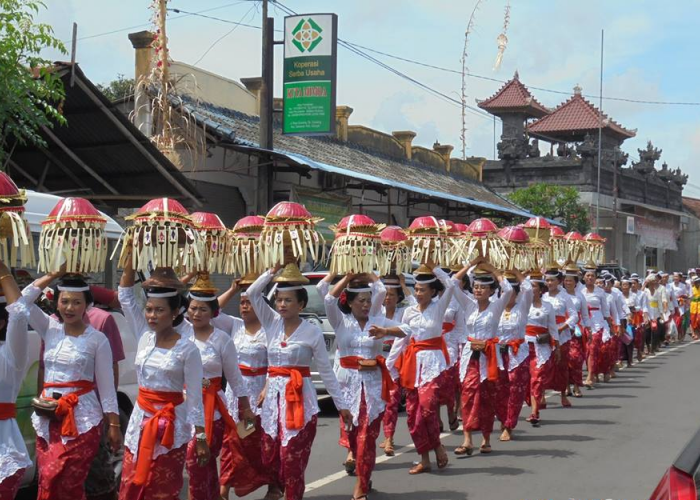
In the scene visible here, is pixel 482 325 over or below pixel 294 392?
over

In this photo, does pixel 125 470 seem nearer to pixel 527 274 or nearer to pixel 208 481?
pixel 208 481

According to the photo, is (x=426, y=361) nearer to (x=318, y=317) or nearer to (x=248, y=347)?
(x=248, y=347)

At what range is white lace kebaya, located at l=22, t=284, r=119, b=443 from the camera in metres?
5.58

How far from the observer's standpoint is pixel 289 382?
21.8 ft

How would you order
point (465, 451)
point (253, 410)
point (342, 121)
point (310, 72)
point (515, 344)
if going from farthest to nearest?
point (342, 121) < point (310, 72) < point (515, 344) < point (465, 451) < point (253, 410)

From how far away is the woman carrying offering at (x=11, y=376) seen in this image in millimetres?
4953

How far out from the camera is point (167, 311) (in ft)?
18.3

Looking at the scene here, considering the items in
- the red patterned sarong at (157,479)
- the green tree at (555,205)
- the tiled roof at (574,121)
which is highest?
the tiled roof at (574,121)

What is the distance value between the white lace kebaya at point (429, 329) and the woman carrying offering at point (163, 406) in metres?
3.08

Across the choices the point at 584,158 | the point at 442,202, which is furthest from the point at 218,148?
the point at 584,158

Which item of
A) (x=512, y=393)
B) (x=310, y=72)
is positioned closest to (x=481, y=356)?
(x=512, y=393)

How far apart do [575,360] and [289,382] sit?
25.1ft

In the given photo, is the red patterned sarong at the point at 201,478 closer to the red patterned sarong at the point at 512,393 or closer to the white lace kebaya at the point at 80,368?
the white lace kebaya at the point at 80,368

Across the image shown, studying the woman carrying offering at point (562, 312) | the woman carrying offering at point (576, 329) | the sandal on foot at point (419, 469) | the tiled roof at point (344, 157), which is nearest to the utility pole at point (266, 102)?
the tiled roof at point (344, 157)
